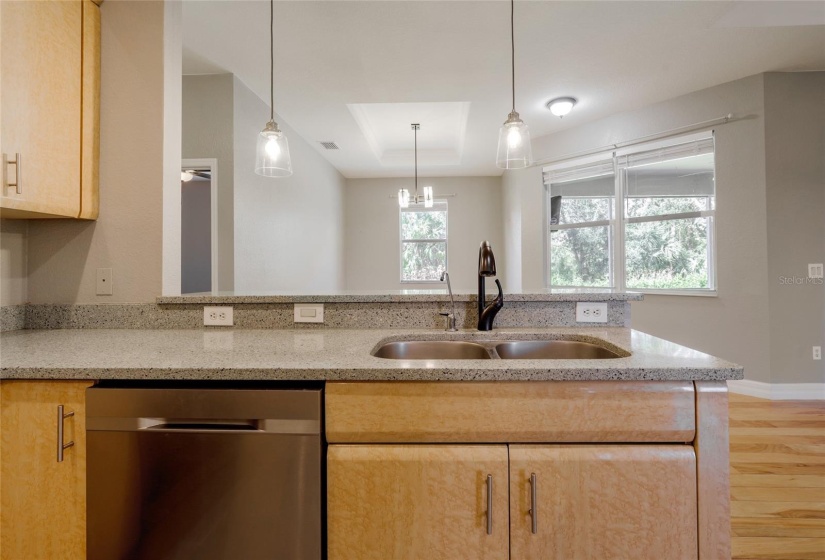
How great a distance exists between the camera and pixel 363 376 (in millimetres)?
895

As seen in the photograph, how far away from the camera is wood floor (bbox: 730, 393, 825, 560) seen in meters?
1.52

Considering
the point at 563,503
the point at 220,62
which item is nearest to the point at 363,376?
the point at 563,503

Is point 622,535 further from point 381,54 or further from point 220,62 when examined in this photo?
point 220,62

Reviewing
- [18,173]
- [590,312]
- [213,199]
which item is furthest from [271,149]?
[590,312]

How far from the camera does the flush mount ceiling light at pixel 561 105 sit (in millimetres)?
3503

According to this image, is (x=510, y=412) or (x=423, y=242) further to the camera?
(x=423, y=242)

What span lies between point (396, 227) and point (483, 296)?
507 centimetres

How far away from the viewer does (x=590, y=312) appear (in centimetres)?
146

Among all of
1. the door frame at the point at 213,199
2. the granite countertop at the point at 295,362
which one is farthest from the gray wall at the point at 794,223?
the door frame at the point at 213,199

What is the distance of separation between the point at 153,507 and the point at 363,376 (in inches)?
24.4

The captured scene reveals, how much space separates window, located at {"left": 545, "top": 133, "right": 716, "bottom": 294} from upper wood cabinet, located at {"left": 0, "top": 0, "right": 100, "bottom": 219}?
173 inches

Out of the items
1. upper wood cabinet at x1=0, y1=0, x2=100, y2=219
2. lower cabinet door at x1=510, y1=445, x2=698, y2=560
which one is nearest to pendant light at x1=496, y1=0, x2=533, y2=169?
lower cabinet door at x1=510, y1=445, x2=698, y2=560

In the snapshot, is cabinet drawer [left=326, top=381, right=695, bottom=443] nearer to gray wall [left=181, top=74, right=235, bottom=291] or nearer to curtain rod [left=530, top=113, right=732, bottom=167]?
gray wall [left=181, top=74, right=235, bottom=291]

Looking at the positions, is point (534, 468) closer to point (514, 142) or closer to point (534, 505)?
point (534, 505)
